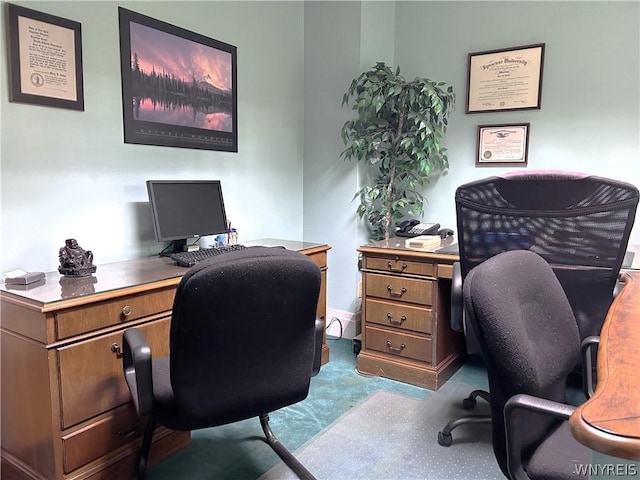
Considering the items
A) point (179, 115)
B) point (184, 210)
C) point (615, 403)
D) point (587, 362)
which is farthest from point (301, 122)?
point (615, 403)

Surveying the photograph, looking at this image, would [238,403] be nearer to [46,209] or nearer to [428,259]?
[46,209]

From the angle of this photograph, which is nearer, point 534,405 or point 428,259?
point 534,405

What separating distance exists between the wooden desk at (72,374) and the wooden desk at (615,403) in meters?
1.49

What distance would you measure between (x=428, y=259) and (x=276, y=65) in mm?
1679

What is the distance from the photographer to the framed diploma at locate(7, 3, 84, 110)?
1890 millimetres

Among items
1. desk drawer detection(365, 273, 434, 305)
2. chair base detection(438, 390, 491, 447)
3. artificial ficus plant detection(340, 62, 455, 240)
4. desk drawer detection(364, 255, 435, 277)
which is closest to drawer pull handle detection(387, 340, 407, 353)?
desk drawer detection(365, 273, 434, 305)

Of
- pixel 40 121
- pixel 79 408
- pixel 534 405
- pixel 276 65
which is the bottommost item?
pixel 79 408

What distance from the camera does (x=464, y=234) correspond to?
6.40 feet

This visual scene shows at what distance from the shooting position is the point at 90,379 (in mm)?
1681

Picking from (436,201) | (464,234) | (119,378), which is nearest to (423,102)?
(436,201)

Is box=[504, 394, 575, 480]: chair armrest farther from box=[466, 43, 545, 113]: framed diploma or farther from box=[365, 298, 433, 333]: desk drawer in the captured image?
box=[466, 43, 545, 113]: framed diploma

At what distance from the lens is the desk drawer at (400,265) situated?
8.39 ft

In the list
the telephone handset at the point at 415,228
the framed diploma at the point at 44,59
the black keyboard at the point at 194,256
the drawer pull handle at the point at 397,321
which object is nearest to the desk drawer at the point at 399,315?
the drawer pull handle at the point at 397,321

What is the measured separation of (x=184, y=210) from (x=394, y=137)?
142cm
